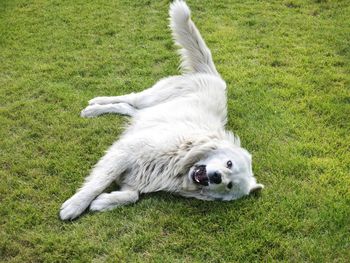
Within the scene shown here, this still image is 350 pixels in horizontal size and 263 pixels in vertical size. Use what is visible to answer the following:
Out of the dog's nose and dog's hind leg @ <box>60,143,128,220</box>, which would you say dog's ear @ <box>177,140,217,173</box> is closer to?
the dog's nose

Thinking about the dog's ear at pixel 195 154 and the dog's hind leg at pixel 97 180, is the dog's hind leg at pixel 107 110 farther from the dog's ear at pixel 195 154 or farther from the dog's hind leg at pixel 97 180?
the dog's ear at pixel 195 154

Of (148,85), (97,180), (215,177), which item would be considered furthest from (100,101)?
(215,177)

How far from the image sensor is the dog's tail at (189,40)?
5090mm

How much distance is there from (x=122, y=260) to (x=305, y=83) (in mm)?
3664

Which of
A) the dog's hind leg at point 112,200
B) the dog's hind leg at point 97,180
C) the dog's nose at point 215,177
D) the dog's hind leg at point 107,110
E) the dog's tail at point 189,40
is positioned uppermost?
the dog's tail at point 189,40

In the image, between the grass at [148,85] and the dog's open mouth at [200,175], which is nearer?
the grass at [148,85]

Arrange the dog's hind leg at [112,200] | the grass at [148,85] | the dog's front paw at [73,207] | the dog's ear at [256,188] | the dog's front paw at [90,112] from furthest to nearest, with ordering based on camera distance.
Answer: the dog's front paw at [90,112]
the dog's ear at [256,188]
the dog's hind leg at [112,200]
the dog's front paw at [73,207]
the grass at [148,85]

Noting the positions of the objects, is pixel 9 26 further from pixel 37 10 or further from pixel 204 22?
pixel 204 22

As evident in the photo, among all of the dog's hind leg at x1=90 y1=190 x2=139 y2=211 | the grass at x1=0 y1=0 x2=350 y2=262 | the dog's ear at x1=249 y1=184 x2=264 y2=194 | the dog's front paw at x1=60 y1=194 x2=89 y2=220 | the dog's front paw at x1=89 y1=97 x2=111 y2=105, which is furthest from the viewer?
the dog's front paw at x1=89 y1=97 x2=111 y2=105

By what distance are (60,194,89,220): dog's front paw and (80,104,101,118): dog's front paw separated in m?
1.43

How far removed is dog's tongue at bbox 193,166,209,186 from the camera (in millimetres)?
3736

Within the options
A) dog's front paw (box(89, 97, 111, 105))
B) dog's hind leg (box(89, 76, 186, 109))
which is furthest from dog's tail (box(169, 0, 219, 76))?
dog's front paw (box(89, 97, 111, 105))

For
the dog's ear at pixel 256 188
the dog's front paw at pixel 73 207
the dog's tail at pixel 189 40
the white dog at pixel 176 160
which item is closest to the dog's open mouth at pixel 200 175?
the white dog at pixel 176 160

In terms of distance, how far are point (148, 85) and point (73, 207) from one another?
2376 mm
